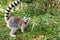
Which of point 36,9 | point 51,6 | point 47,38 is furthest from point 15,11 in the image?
point 47,38

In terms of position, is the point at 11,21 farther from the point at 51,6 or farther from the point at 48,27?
the point at 51,6

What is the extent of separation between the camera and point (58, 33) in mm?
6359

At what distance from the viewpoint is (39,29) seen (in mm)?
6559

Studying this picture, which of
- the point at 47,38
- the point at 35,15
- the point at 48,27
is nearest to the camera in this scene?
the point at 47,38

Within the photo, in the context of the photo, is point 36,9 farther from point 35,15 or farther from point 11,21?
point 11,21

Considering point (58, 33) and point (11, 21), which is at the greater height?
point (11, 21)

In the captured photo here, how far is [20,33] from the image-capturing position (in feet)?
21.5

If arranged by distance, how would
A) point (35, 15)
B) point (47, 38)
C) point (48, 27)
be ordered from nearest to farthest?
1. point (47, 38)
2. point (48, 27)
3. point (35, 15)

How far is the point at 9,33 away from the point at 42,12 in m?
1.56

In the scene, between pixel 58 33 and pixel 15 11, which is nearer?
pixel 58 33

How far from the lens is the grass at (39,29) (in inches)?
249

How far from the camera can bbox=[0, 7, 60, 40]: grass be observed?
633 cm

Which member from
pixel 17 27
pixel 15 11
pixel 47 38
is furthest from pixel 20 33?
pixel 15 11

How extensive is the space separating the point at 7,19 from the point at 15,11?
1.14 m
